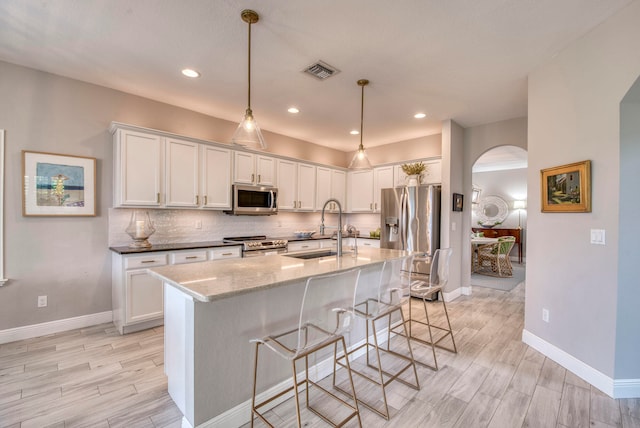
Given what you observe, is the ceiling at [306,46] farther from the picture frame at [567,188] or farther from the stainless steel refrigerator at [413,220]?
the stainless steel refrigerator at [413,220]

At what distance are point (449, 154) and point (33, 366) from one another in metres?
5.27

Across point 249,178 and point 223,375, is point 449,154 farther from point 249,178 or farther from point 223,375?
point 223,375

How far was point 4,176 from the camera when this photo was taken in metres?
2.79

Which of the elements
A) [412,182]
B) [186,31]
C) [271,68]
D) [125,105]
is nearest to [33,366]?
[125,105]

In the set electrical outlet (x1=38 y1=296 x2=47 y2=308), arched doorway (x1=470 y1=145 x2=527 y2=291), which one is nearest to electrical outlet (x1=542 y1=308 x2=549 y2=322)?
electrical outlet (x1=38 y1=296 x2=47 y2=308)

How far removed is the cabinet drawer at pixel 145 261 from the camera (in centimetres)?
300

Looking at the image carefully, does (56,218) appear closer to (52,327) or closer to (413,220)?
(52,327)

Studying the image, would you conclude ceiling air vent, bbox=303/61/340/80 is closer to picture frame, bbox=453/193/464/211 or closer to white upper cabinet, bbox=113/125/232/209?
white upper cabinet, bbox=113/125/232/209

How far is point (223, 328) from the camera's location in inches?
66.8

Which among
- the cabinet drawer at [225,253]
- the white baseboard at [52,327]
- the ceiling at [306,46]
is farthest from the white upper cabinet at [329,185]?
the white baseboard at [52,327]

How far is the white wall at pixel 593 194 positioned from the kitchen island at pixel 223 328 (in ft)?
6.12

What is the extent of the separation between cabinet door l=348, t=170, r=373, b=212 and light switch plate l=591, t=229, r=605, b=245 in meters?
3.53

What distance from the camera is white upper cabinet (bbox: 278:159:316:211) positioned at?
4.82 metres

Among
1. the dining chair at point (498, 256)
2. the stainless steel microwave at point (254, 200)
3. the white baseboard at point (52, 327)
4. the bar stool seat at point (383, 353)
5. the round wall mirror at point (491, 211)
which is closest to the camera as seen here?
the bar stool seat at point (383, 353)
